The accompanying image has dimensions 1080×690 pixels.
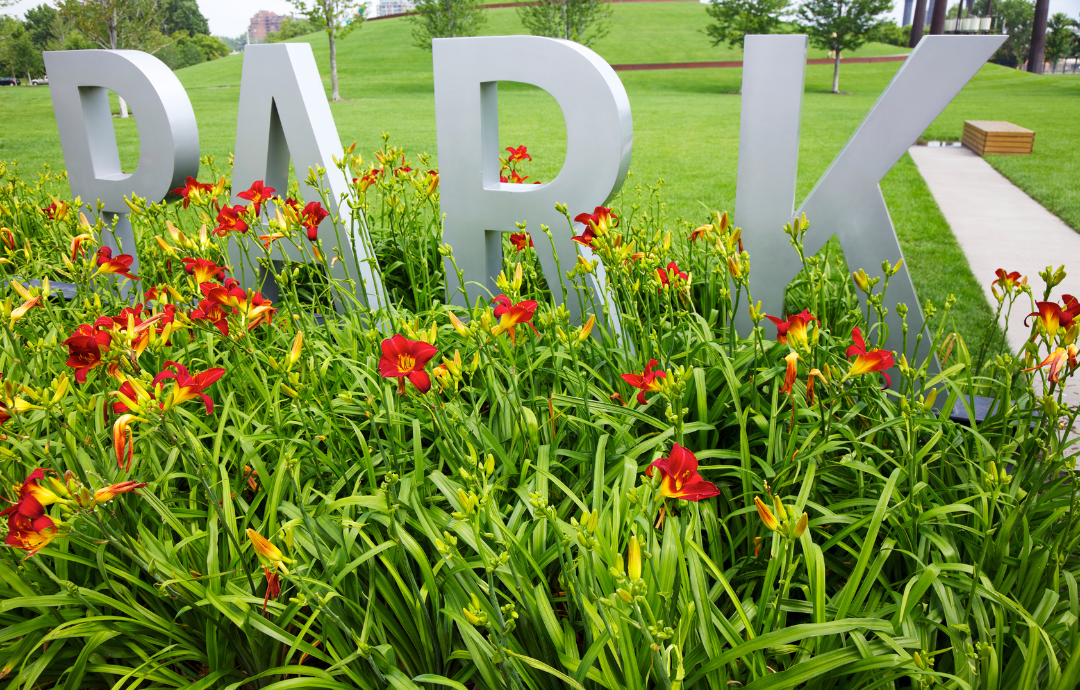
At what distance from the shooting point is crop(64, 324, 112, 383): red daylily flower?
1.23 meters

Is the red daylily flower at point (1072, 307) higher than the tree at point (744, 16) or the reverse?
the reverse

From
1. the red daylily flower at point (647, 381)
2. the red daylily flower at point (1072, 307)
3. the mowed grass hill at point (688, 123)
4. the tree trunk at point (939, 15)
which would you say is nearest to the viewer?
the red daylily flower at point (647, 381)

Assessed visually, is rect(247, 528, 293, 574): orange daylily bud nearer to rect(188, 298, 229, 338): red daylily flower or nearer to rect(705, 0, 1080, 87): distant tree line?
rect(188, 298, 229, 338): red daylily flower

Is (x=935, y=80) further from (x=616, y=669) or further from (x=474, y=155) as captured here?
(x=616, y=669)

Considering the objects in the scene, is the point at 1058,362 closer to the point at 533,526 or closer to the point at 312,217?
the point at 533,526

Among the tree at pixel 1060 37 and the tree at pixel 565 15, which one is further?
the tree at pixel 1060 37

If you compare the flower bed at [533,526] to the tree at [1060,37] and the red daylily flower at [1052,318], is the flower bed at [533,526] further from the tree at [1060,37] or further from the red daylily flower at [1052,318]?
the tree at [1060,37]

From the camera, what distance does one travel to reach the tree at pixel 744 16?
90.6 ft

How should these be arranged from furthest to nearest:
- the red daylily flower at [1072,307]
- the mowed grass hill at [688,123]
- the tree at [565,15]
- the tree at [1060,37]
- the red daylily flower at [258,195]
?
the tree at [1060,37], the tree at [565,15], the mowed grass hill at [688,123], the red daylily flower at [258,195], the red daylily flower at [1072,307]

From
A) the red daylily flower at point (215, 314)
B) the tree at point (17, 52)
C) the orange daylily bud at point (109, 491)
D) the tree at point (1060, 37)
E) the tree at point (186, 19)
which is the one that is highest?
the tree at point (186, 19)

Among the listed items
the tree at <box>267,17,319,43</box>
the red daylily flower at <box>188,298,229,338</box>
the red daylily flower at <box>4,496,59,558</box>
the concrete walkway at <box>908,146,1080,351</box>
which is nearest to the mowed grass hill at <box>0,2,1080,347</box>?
the concrete walkway at <box>908,146,1080,351</box>

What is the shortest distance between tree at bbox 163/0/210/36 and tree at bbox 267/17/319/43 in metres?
4.08

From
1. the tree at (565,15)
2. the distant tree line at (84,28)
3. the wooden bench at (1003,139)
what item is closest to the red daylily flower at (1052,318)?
the wooden bench at (1003,139)

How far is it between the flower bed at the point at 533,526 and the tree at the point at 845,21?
28412mm
